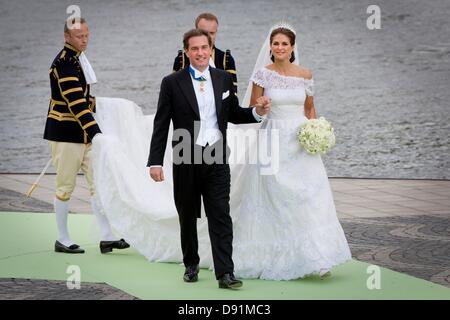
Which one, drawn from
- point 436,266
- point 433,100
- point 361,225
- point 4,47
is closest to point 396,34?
point 433,100

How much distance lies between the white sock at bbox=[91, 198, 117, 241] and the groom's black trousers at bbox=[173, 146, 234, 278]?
1.46m

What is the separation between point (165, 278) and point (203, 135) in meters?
1.13

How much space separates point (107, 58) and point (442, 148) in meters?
10.2

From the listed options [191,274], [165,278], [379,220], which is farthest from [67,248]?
[379,220]

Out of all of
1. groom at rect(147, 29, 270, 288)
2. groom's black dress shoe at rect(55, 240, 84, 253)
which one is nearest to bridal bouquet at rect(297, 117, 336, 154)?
groom at rect(147, 29, 270, 288)

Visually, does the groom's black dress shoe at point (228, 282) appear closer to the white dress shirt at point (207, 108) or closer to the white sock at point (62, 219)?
the white dress shirt at point (207, 108)

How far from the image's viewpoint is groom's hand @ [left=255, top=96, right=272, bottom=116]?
6746mm

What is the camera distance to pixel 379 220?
9.72 metres

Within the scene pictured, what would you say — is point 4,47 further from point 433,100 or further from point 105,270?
point 105,270

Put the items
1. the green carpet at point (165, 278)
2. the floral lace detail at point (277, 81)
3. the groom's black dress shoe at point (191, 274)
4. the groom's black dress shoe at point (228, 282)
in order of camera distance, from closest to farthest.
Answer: the green carpet at point (165, 278)
the groom's black dress shoe at point (228, 282)
the groom's black dress shoe at point (191, 274)
the floral lace detail at point (277, 81)

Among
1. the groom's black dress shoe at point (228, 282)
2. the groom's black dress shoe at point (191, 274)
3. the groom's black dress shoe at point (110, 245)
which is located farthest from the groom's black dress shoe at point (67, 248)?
the groom's black dress shoe at point (228, 282)

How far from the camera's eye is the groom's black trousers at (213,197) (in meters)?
6.74

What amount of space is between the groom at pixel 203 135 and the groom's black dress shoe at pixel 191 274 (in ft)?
0.98

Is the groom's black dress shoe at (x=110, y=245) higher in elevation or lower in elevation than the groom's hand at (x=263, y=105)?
lower
